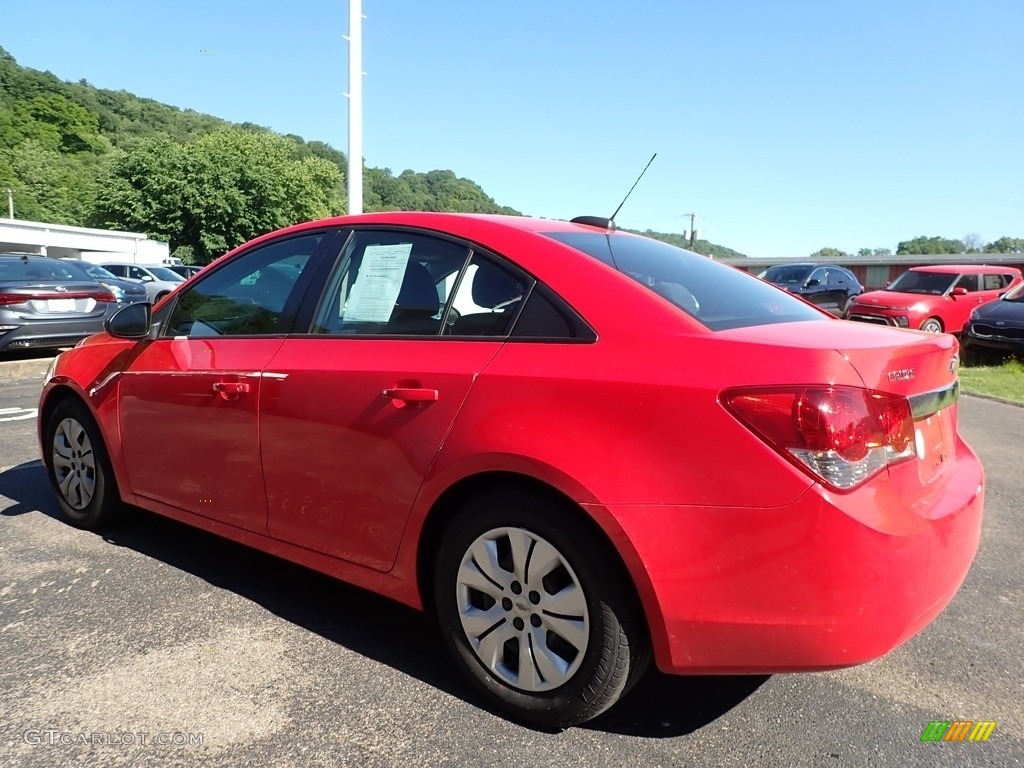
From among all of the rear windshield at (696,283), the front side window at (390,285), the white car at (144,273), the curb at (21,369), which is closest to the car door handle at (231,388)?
the front side window at (390,285)

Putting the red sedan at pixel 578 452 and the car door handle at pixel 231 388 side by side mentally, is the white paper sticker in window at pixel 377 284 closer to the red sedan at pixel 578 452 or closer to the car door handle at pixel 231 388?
the red sedan at pixel 578 452

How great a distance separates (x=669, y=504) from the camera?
207cm

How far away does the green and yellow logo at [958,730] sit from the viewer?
7.88ft

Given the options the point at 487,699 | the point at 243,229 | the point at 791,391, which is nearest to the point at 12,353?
the point at 487,699

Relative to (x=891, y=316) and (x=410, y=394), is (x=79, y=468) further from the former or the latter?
(x=891, y=316)

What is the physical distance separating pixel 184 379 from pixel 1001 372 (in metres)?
12.7

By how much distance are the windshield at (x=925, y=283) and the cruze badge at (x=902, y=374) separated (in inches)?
590

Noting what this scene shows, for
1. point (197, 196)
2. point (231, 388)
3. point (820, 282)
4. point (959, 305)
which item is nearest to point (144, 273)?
point (820, 282)

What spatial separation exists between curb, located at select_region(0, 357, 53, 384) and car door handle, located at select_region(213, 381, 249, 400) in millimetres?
7797

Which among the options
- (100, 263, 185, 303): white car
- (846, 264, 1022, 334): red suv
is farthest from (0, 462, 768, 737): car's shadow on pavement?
(100, 263, 185, 303): white car

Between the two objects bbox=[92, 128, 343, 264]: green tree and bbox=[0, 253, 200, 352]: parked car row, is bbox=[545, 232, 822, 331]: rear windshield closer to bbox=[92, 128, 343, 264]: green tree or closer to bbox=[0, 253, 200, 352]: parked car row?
bbox=[0, 253, 200, 352]: parked car row

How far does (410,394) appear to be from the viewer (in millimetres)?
2568

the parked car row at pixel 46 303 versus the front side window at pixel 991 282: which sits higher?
the front side window at pixel 991 282

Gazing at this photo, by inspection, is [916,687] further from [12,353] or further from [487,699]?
[12,353]
